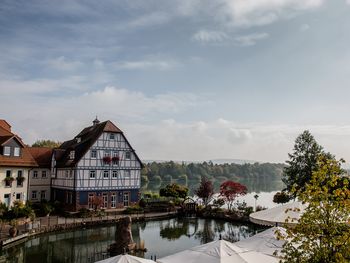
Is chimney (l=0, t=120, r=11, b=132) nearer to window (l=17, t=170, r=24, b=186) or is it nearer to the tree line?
window (l=17, t=170, r=24, b=186)

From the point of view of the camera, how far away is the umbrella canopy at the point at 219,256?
11133 mm

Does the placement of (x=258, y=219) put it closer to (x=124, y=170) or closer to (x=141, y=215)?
(x=141, y=215)

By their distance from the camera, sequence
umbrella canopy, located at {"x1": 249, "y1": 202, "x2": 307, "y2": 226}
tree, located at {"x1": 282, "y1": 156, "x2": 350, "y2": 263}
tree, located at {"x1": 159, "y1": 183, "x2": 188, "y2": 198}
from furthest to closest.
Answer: tree, located at {"x1": 159, "y1": 183, "x2": 188, "y2": 198} < umbrella canopy, located at {"x1": 249, "y1": 202, "x2": 307, "y2": 226} < tree, located at {"x1": 282, "y1": 156, "x2": 350, "y2": 263}

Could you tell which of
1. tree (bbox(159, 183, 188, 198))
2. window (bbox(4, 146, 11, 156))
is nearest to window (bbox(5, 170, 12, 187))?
window (bbox(4, 146, 11, 156))

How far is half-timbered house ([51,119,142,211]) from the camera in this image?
3512cm

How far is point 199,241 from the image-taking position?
24984 mm

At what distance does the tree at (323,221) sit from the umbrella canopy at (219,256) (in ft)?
11.7

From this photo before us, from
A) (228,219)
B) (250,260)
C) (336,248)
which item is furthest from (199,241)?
(336,248)

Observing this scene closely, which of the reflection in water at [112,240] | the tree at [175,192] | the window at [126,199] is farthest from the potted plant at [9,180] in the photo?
the tree at [175,192]

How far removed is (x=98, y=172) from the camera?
1435 inches

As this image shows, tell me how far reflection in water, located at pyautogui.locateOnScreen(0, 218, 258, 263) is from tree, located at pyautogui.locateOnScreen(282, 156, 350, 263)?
559 inches

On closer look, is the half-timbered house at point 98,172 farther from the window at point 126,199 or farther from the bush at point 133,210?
the bush at point 133,210

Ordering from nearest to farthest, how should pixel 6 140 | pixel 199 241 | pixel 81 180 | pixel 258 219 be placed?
pixel 258 219 → pixel 199 241 → pixel 6 140 → pixel 81 180

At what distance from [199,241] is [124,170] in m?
16.0
